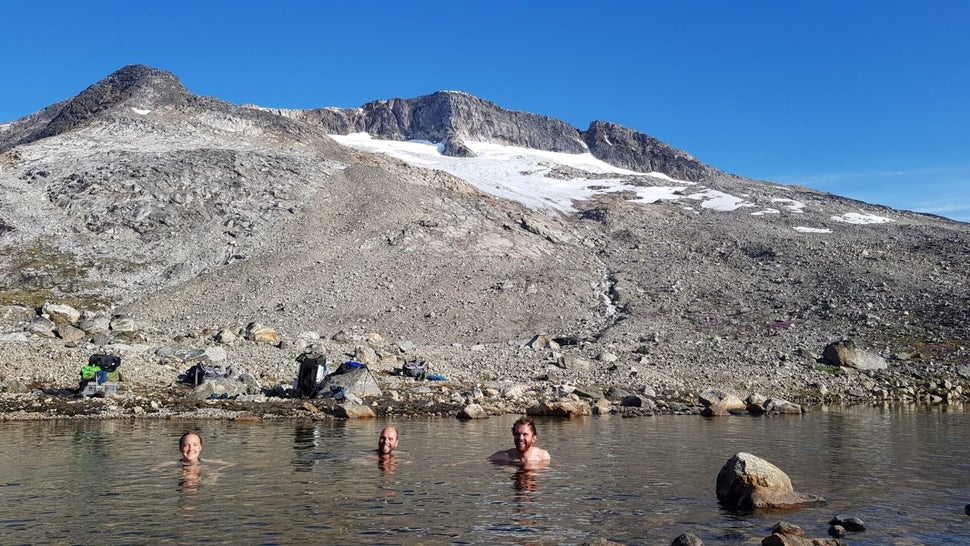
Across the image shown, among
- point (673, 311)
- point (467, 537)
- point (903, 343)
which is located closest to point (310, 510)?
point (467, 537)

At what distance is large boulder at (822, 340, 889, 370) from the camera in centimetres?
4369

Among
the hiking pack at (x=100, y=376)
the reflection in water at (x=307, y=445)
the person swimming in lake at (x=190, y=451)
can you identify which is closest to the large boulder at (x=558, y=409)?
the reflection in water at (x=307, y=445)

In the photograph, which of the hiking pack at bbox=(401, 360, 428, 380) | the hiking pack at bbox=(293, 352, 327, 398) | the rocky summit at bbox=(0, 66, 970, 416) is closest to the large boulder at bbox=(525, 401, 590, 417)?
the rocky summit at bbox=(0, 66, 970, 416)

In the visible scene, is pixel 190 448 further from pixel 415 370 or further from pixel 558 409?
pixel 415 370

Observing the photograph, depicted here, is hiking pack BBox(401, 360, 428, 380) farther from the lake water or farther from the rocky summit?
the lake water

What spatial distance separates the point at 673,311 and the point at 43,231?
6178cm

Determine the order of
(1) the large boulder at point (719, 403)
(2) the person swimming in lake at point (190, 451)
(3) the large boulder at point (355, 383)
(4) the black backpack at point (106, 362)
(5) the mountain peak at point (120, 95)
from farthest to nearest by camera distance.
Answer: (5) the mountain peak at point (120, 95), (3) the large boulder at point (355, 383), (1) the large boulder at point (719, 403), (4) the black backpack at point (106, 362), (2) the person swimming in lake at point (190, 451)

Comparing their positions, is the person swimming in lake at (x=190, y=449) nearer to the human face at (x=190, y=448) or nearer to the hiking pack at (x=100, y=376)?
the human face at (x=190, y=448)

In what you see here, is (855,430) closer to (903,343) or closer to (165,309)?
(903,343)

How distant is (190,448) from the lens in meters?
16.4

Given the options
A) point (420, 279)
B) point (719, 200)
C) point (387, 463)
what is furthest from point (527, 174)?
point (387, 463)

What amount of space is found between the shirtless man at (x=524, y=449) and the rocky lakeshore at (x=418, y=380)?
10.7 metres

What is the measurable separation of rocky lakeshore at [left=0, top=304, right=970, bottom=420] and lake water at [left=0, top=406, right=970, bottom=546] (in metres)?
3.78

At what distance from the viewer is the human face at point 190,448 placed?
1639 cm
